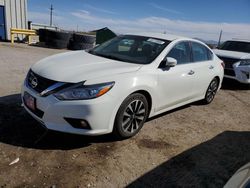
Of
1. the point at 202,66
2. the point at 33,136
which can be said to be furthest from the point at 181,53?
the point at 33,136

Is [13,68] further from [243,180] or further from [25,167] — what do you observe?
[243,180]

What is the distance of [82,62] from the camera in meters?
3.94

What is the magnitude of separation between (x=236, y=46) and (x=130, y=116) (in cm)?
743

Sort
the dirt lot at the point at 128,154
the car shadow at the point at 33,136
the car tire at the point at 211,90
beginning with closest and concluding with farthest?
the dirt lot at the point at 128,154 < the car shadow at the point at 33,136 < the car tire at the point at 211,90

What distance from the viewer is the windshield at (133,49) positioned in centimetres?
427

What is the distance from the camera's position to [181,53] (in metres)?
4.80

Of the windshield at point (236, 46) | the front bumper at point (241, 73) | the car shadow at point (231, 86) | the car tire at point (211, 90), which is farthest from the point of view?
the windshield at point (236, 46)

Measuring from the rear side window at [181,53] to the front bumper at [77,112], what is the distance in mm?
1664

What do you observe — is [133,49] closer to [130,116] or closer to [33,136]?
[130,116]

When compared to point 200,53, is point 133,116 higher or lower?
lower

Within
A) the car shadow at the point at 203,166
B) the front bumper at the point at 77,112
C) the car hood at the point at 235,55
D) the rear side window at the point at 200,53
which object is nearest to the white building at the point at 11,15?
the car hood at the point at 235,55

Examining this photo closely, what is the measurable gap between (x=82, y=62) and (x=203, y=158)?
2.24m

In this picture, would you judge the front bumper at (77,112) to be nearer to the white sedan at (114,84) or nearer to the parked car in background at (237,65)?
the white sedan at (114,84)

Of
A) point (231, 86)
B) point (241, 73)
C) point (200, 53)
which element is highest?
point (200, 53)
